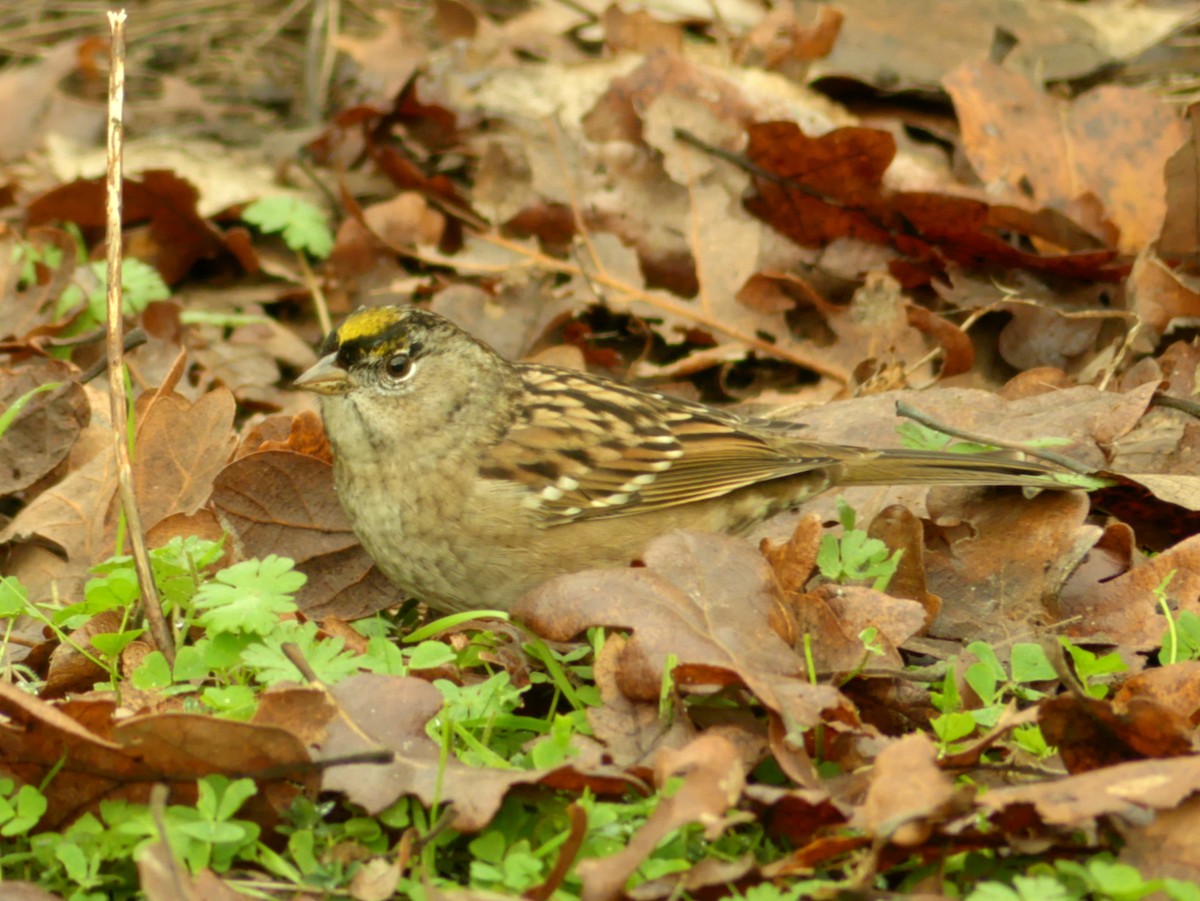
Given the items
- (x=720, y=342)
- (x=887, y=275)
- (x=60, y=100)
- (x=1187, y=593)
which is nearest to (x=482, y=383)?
(x=720, y=342)

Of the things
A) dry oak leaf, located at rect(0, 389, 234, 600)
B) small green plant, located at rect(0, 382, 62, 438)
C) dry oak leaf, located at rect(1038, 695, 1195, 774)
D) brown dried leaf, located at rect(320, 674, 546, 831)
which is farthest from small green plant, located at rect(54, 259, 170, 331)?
dry oak leaf, located at rect(1038, 695, 1195, 774)

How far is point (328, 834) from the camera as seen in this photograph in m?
2.48

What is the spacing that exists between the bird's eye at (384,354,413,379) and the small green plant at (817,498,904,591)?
1.26 metres

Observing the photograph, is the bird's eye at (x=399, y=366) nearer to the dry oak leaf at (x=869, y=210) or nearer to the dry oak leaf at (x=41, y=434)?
the dry oak leaf at (x=41, y=434)

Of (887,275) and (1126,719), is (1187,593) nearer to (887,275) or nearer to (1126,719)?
(1126,719)

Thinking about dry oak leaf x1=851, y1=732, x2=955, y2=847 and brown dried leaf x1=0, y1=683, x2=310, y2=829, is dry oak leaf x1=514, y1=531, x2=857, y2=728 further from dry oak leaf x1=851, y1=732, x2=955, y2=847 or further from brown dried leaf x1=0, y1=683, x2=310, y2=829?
brown dried leaf x1=0, y1=683, x2=310, y2=829

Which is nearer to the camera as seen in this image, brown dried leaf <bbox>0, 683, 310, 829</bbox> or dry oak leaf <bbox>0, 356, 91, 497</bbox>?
brown dried leaf <bbox>0, 683, 310, 829</bbox>

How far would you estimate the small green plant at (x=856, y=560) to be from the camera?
3145 mm

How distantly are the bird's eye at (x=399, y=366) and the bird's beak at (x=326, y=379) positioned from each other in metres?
0.14

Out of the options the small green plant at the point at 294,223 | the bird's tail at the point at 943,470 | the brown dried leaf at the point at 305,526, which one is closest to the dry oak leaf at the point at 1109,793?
the bird's tail at the point at 943,470

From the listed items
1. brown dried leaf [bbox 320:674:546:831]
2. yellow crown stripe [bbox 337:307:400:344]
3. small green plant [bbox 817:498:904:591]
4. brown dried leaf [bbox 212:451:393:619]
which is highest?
yellow crown stripe [bbox 337:307:400:344]

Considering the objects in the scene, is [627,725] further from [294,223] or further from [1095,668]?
[294,223]

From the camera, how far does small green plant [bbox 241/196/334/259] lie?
17.6 ft

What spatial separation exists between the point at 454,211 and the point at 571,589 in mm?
3041
